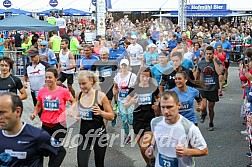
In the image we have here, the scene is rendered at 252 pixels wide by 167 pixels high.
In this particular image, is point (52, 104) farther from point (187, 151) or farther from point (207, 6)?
point (207, 6)

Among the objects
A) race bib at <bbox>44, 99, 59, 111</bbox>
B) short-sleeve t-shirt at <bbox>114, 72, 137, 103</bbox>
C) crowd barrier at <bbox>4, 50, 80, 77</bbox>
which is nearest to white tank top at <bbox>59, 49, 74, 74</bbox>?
short-sleeve t-shirt at <bbox>114, 72, 137, 103</bbox>

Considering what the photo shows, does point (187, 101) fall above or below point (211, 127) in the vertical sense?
above

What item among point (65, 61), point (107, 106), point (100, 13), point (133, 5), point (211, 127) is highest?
point (133, 5)

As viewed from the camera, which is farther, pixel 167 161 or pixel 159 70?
pixel 159 70

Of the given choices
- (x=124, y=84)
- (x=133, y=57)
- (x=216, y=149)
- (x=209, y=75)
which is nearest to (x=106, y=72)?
(x=124, y=84)

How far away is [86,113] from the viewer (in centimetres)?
511

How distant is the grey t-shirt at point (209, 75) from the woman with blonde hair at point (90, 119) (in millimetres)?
3647

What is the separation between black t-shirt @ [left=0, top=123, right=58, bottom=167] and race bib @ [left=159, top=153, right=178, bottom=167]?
44.3 inches

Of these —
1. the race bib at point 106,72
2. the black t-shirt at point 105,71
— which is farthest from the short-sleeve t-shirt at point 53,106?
the race bib at point 106,72

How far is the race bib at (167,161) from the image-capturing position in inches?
152

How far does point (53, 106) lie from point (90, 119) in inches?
29.4

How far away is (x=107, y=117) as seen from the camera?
16.2ft

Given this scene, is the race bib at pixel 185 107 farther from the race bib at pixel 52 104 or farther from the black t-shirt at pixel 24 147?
the black t-shirt at pixel 24 147

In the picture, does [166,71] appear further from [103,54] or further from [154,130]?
[154,130]
